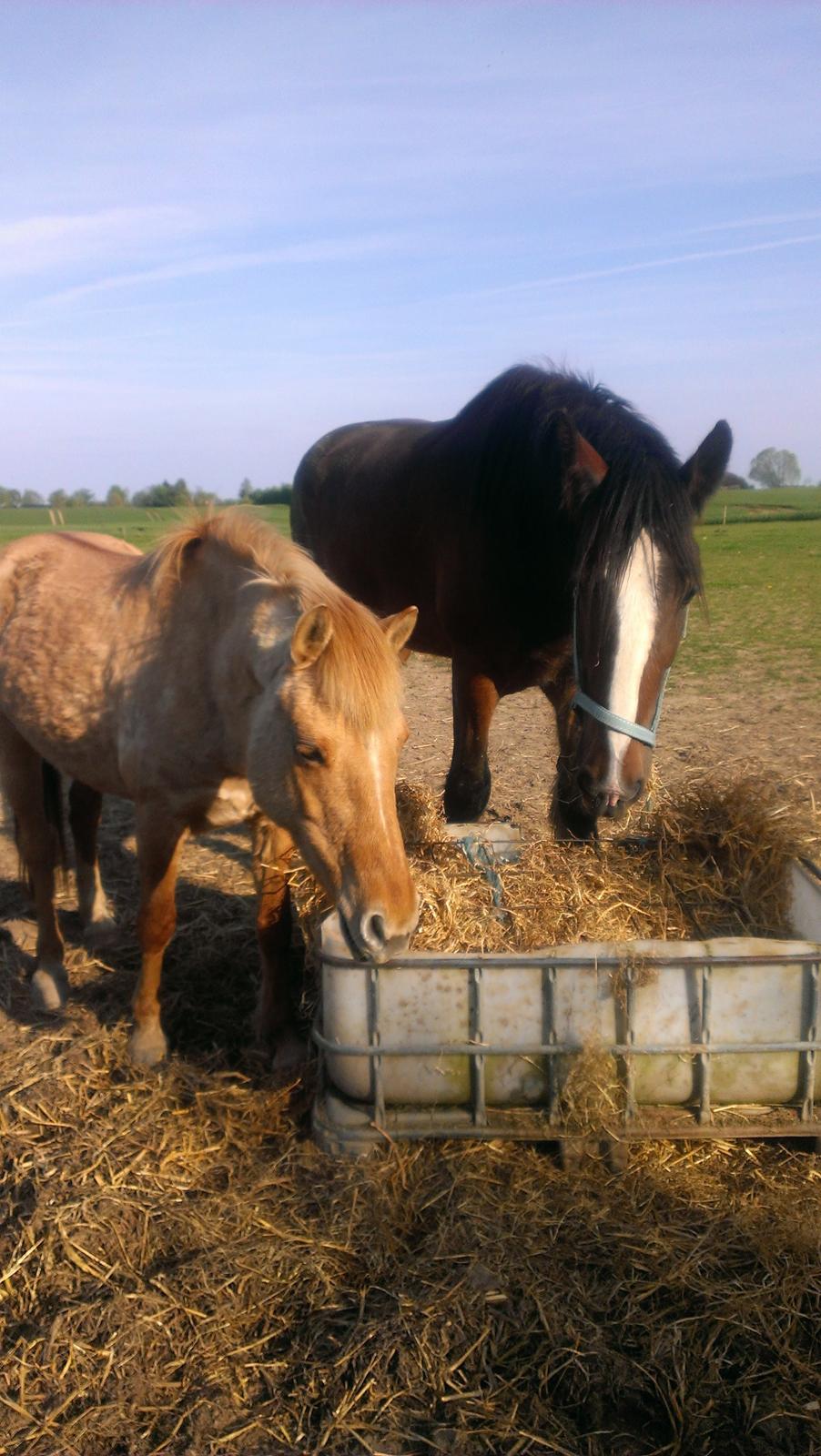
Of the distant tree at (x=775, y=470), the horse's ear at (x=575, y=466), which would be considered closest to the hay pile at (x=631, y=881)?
the horse's ear at (x=575, y=466)

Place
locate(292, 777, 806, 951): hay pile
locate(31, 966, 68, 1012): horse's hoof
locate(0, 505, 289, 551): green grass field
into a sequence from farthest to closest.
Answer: locate(0, 505, 289, 551): green grass field
locate(31, 966, 68, 1012): horse's hoof
locate(292, 777, 806, 951): hay pile

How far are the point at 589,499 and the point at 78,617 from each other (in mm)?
1821

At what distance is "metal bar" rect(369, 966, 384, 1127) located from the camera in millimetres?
2707

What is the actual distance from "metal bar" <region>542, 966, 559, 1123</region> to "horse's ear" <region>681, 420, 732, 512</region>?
1.65 metres

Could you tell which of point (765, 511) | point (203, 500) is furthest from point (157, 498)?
point (765, 511)

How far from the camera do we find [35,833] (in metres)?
4.16

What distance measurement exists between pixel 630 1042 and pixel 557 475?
79.0 inches

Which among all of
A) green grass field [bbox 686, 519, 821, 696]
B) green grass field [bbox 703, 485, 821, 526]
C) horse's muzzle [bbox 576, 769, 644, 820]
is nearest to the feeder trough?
horse's muzzle [bbox 576, 769, 644, 820]

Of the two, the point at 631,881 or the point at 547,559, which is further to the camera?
the point at 547,559

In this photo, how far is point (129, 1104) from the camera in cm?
311

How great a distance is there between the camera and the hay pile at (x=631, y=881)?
10.6ft

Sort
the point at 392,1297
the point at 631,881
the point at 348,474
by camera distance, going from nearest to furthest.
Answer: the point at 392,1297
the point at 631,881
the point at 348,474

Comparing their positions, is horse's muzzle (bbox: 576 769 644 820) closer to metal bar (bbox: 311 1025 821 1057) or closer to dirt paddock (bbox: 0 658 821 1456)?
metal bar (bbox: 311 1025 821 1057)

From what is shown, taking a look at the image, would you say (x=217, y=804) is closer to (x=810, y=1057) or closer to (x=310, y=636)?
(x=310, y=636)
